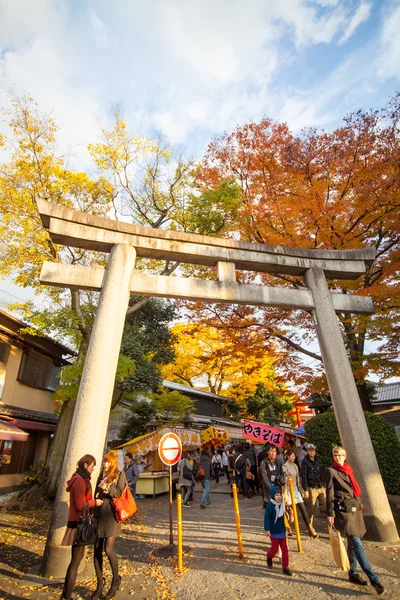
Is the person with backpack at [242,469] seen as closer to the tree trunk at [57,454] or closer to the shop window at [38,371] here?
the tree trunk at [57,454]

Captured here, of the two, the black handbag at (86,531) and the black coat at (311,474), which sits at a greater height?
the black coat at (311,474)

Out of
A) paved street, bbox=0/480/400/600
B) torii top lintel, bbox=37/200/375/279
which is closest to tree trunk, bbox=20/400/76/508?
paved street, bbox=0/480/400/600

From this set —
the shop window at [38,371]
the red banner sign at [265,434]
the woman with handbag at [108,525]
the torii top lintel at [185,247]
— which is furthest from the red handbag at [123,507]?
the shop window at [38,371]

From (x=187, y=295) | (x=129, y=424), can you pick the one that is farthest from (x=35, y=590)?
(x=129, y=424)

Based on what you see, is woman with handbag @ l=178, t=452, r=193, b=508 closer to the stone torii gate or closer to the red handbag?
the stone torii gate

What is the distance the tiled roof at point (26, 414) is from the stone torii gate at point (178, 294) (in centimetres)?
802

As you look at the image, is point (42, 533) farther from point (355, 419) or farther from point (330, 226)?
point (330, 226)

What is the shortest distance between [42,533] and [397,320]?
11602 millimetres

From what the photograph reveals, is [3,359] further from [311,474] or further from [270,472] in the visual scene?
[311,474]

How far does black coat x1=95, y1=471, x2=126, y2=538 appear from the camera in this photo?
179 inches

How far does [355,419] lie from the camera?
7.19 m

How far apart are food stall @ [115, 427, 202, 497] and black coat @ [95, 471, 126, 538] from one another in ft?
35.8

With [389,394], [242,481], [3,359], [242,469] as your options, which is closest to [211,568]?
[242,469]

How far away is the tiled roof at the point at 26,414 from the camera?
12.2 meters
